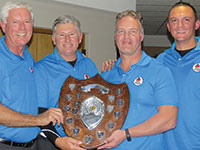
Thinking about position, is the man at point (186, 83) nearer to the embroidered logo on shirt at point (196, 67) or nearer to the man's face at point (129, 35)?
the embroidered logo on shirt at point (196, 67)

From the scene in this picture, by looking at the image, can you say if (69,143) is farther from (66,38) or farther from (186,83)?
(186,83)

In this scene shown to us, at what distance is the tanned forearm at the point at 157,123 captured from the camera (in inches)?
76.0

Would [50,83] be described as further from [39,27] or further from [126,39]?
[39,27]

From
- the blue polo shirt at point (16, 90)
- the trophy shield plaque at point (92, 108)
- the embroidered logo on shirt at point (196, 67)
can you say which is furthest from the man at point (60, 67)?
the embroidered logo on shirt at point (196, 67)

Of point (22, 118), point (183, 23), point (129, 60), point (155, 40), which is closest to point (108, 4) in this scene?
point (183, 23)

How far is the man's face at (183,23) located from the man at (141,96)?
1.64ft

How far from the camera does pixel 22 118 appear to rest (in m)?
2.03

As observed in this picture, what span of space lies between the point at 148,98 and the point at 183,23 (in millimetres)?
923

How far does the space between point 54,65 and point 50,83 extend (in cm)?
19

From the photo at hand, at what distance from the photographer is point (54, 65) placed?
236 centimetres

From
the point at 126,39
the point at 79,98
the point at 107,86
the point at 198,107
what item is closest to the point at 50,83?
the point at 79,98

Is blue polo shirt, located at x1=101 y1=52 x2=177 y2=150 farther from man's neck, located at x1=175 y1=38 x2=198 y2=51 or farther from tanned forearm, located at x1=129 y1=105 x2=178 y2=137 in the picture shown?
man's neck, located at x1=175 y1=38 x2=198 y2=51

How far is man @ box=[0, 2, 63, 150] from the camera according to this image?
6.63ft

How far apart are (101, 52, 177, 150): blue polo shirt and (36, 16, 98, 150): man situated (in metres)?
0.57
